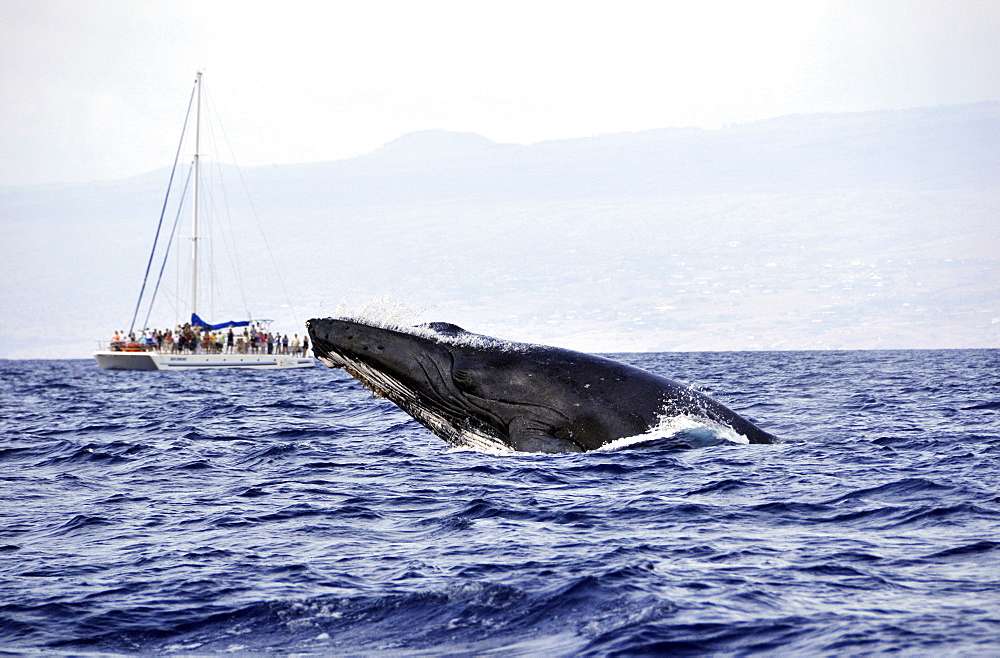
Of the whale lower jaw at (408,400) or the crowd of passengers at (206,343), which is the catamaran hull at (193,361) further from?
the whale lower jaw at (408,400)

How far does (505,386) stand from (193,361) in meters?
54.8

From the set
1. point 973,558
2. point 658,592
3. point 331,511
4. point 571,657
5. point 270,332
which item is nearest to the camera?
point 571,657

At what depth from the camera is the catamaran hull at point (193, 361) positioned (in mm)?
61531

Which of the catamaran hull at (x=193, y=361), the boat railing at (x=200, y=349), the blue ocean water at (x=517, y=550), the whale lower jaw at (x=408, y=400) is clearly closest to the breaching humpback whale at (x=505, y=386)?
the whale lower jaw at (x=408, y=400)

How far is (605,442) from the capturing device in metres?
10.2

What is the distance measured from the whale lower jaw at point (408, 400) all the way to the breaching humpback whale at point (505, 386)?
13 millimetres

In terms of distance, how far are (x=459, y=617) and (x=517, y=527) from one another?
2.46 m

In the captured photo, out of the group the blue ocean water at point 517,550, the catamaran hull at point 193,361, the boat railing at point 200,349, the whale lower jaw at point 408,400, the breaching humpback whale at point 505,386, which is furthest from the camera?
the boat railing at point 200,349

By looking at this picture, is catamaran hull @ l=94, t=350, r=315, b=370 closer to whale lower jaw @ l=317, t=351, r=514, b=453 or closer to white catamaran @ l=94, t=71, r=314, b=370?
white catamaran @ l=94, t=71, r=314, b=370

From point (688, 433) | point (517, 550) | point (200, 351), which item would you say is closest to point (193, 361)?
point (200, 351)

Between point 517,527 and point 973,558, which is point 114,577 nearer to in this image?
point 517,527

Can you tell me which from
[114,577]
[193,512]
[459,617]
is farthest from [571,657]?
[193,512]

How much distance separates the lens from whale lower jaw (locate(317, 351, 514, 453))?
10320 millimetres

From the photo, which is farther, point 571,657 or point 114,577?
point 114,577
